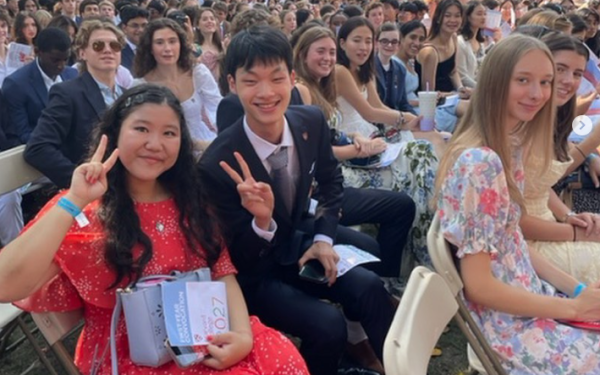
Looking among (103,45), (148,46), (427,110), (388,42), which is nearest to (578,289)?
(427,110)

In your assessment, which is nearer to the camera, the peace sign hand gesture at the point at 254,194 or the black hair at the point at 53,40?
the peace sign hand gesture at the point at 254,194

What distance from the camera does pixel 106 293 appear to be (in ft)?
6.16

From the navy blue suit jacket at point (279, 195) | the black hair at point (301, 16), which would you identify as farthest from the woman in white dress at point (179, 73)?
the black hair at point (301, 16)

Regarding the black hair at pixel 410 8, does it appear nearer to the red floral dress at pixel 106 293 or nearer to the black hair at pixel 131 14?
the black hair at pixel 131 14

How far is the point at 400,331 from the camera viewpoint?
4.97 feet

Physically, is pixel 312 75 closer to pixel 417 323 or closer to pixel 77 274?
pixel 77 274

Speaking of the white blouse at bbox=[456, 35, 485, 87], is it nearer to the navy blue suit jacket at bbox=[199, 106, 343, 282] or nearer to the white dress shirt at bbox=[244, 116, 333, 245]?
the navy blue suit jacket at bbox=[199, 106, 343, 282]

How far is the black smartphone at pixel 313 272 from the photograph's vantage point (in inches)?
93.0

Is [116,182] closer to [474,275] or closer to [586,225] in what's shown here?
[474,275]

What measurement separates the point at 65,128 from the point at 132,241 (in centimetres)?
151

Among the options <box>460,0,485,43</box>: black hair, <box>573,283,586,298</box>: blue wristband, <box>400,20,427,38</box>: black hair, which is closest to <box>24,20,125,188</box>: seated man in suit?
<box>573,283,586,298</box>: blue wristband

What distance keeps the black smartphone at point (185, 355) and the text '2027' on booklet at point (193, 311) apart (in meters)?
0.02

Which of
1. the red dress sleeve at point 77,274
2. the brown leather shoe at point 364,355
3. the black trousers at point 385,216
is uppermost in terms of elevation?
the red dress sleeve at point 77,274

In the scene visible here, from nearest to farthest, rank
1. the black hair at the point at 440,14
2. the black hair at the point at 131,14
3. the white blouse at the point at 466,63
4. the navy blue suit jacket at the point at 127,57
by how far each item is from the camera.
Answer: the navy blue suit jacket at the point at 127,57, the black hair at the point at 131,14, the black hair at the point at 440,14, the white blouse at the point at 466,63
